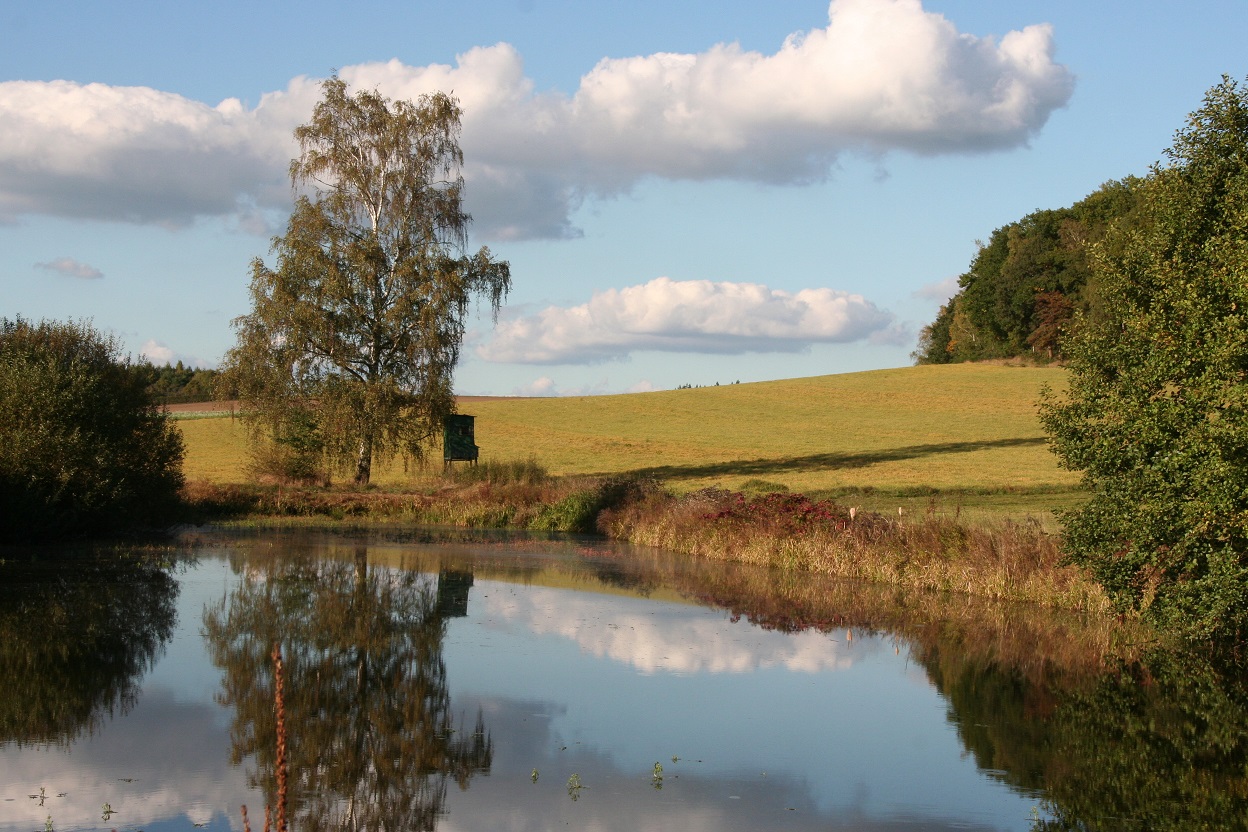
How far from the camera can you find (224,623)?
1909cm

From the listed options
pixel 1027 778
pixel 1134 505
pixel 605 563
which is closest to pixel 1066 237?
pixel 605 563

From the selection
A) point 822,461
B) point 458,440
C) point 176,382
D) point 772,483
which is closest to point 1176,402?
point 772,483

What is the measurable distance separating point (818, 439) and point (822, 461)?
9.06 metres

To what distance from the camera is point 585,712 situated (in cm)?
1409

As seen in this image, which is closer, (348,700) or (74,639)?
(348,700)

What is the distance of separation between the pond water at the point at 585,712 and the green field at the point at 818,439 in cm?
1218

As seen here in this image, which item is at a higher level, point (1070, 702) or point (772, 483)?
point (772, 483)

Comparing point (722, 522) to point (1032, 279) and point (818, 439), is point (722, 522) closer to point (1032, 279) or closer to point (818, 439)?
point (818, 439)

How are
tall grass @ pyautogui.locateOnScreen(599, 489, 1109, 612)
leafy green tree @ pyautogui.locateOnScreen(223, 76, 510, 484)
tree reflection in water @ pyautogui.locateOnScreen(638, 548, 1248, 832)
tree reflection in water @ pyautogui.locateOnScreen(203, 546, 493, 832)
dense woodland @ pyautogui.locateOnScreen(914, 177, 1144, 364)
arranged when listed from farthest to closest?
1. dense woodland @ pyautogui.locateOnScreen(914, 177, 1144, 364)
2. leafy green tree @ pyautogui.locateOnScreen(223, 76, 510, 484)
3. tall grass @ pyautogui.locateOnScreen(599, 489, 1109, 612)
4. tree reflection in water @ pyautogui.locateOnScreen(638, 548, 1248, 832)
5. tree reflection in water @ pyautogui.locateOnScreen(203, 546, 493, 832)

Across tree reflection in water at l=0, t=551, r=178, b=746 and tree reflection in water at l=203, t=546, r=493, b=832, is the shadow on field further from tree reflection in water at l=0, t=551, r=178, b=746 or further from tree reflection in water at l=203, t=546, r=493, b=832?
tree reflection in water at l=203, t=546, r=493, b=832

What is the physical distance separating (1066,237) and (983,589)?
3299 inches

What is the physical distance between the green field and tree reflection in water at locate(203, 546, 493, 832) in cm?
1592

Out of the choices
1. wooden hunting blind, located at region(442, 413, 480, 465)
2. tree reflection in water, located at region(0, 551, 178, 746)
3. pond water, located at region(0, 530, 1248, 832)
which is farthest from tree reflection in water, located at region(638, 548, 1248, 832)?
wooden hunting blind, located at region(442, 413, 480, 465)

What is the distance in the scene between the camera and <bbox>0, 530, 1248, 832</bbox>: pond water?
10.4 meters
